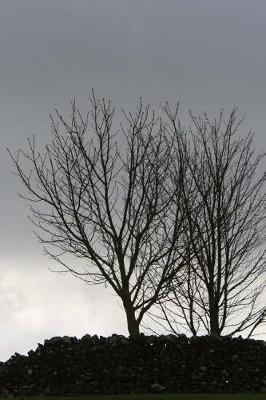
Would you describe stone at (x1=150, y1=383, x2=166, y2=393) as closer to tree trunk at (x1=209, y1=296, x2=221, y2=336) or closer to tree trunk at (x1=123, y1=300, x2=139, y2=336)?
tree trunk at (x1=123, y1=300, x2=139, y2=336)

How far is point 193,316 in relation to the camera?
68.0 feet

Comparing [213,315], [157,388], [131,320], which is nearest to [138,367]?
[157,388]

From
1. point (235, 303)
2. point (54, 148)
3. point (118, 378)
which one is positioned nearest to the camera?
point (118, 378)

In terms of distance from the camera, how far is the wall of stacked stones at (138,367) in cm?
1418

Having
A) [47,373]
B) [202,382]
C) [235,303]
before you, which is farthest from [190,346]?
[235,303]

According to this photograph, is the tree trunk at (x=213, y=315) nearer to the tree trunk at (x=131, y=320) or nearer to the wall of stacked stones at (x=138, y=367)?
the tree trunk at (x=131, y=320)

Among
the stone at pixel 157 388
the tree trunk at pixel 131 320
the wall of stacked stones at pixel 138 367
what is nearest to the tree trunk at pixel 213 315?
the tree trunk at pixel 131 320

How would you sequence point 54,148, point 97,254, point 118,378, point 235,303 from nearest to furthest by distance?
point 118,378, point 97,254, point 54,148, point 235,303

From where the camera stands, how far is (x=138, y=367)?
47.3 ft

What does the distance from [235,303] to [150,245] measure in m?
4.40

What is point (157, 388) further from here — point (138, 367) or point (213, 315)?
point (213, 315)

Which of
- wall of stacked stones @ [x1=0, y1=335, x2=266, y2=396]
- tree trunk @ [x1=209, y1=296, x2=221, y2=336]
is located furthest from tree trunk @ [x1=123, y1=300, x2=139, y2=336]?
tree trunk @ [x1=209, y1=296, x2=221, y2=336]

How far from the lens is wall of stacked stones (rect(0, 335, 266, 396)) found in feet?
46.5

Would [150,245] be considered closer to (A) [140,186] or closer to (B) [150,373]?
(A) [140,186]
